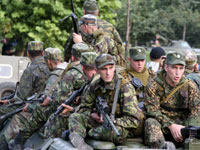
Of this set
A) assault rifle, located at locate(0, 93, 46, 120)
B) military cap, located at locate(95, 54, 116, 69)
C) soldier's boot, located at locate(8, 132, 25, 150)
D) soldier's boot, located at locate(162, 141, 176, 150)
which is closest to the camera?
soldier's boot, located at locate(162, 141, 176, 150)

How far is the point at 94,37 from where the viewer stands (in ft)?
25.6

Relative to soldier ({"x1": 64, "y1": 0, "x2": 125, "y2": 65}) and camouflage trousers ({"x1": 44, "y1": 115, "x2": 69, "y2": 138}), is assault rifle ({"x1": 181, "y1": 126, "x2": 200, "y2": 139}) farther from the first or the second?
soldier ({"x1": 64, "y1": 0, "x2": 125, "y2": 65})

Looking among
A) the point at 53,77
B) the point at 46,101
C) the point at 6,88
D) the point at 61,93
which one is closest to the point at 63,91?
the point at 61,93

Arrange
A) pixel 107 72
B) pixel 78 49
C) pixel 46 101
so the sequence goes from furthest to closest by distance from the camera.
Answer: pixel 46 101, pixel 78 49, pixel 107 72

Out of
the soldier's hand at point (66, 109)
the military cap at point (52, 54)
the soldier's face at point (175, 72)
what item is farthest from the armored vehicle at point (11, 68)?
the soldier's face at point (175, 72)

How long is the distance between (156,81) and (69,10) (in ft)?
36.1

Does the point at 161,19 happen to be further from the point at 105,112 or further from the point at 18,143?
the point at 105,112

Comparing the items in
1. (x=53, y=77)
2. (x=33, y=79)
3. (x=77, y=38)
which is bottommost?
(x=33, y=79)

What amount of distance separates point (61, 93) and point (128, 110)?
155 cm

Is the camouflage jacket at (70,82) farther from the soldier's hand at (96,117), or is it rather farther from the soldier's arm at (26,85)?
the soldier's arm at (26,85)

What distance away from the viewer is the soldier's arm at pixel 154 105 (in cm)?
562

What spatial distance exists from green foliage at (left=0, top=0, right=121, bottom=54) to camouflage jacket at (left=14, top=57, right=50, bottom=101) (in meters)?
8.03

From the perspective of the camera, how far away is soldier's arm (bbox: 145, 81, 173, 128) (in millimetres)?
5619

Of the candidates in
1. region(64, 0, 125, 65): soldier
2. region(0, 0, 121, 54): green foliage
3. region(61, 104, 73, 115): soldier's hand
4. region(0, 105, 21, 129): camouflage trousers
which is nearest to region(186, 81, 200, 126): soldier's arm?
region(61, 104, 73, 115): soldier's hand
